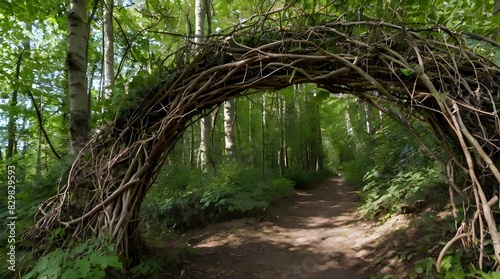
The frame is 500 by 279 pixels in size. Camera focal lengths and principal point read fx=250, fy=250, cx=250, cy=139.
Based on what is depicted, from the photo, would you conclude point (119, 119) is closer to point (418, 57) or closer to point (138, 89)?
point (138, 89)

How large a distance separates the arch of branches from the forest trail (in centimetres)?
123

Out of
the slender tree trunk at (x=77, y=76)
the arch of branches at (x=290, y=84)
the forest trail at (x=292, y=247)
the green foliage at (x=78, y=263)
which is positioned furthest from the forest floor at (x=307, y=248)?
the slender tree trunk at (x=77, y=76)

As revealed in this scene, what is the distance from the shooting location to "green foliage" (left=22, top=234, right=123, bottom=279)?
66.7 inches

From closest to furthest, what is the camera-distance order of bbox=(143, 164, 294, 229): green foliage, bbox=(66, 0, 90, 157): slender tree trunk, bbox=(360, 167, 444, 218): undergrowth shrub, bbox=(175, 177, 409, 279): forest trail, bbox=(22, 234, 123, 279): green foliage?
bbox=(22, 234, 123, 279): green foliage → bbox=(66, 0, 90, 157): slender tree trunk → bbox=(175, 177, 409, 279): forest trail → bbox=(360, 167, 444, 218): undergrowth shrub → bbox=(143, 164, 294, 229): green foliage

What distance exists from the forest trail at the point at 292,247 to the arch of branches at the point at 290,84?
123 cm

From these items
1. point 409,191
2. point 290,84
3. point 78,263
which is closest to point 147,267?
point 78,263

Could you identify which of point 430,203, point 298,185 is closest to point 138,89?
point 430,203

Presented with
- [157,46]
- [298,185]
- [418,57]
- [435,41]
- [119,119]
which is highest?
[157,46]

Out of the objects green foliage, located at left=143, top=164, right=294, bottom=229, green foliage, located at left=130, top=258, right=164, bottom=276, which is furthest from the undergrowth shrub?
green foliage, located at left=130, top=258, right=164, bottom=276

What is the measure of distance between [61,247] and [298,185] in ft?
32.5

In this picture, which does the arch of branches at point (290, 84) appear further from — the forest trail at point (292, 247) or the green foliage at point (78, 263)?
the forest trail at point (292, 247)

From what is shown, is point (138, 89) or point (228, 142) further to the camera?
point (228, 142)

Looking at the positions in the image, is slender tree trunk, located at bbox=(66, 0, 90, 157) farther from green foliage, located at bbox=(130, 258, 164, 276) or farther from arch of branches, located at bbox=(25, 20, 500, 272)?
green foliage, located at bbox=(130, 258, 164, 276)

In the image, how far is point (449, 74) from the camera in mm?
1857
